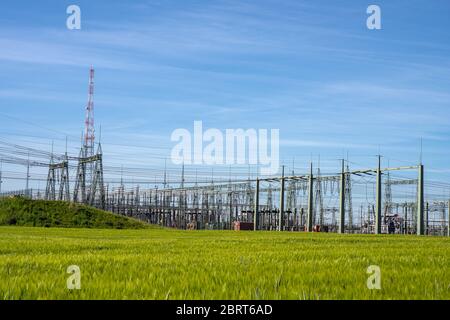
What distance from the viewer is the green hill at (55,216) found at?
157 ft

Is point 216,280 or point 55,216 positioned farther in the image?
point 55,216

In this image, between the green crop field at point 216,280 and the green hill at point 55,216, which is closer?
the green crop field at point 216,280

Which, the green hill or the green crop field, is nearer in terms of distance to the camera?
the green crop field

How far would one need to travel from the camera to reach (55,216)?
4909 centimetres

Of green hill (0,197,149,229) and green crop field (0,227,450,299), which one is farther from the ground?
green crop field (0,227,450,299)

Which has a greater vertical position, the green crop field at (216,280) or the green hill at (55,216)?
the green crop field at (216,280)

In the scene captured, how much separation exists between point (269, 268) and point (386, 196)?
279 feet

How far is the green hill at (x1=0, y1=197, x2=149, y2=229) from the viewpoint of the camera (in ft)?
157

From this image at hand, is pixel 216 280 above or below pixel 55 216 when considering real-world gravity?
above

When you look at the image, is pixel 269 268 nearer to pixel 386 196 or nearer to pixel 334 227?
pixel 386 196

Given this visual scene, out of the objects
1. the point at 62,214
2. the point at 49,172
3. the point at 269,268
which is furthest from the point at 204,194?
the point at 269,268
